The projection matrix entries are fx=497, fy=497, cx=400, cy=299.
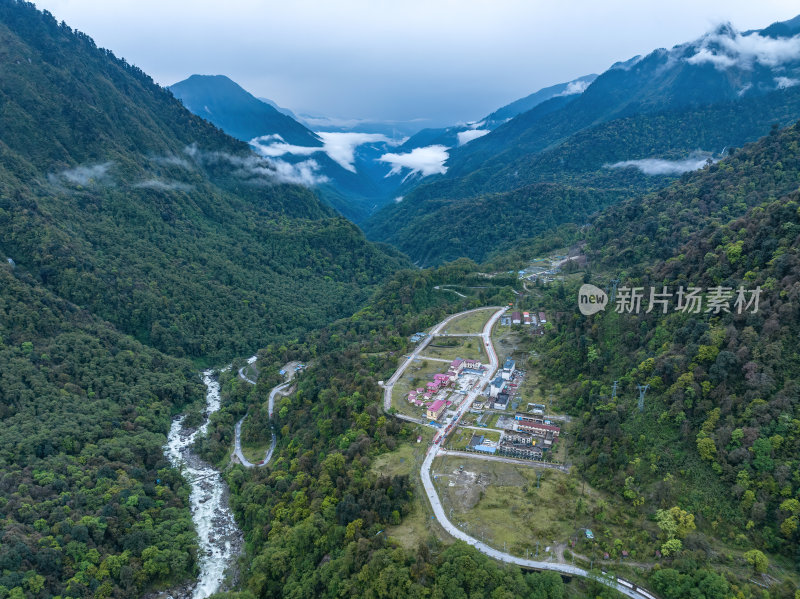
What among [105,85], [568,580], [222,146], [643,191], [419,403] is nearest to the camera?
[568,580]

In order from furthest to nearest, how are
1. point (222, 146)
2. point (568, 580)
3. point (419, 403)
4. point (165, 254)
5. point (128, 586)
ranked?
point (222, 146) < point (165, 254) < point (419, 403) < point (128, 586) < point (568, 580)

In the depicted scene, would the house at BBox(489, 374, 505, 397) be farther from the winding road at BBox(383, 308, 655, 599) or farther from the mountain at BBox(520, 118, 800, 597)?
the mountain at BBox(520, 118, 800, 597)

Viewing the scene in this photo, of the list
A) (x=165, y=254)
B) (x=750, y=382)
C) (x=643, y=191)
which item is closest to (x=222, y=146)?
(x=165, y=254)

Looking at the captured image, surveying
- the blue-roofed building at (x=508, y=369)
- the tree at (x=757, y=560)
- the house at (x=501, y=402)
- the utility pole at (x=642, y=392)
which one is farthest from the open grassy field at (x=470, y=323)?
the tree at (x=757, y=560)

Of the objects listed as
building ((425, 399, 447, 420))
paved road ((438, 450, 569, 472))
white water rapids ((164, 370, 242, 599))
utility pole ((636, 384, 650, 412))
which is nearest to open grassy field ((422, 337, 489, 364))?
building ((425, 399, 447, 420))

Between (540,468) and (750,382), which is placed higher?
(750,382)

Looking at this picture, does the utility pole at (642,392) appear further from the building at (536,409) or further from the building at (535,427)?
the building at (536,409)

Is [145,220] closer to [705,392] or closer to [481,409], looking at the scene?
[481,409]

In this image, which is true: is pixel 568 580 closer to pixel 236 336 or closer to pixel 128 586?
pixel 128 586
